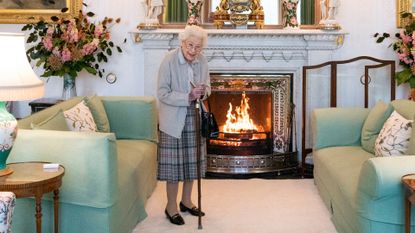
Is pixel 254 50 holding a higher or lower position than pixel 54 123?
higher

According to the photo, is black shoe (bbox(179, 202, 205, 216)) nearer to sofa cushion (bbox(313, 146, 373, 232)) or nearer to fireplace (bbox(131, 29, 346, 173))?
sofa cushion (bbox(313, 146, 373, 232))

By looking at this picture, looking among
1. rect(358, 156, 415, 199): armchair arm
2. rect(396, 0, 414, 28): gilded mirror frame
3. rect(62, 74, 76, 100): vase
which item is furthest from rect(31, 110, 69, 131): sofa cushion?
rect(396, 0, 414, 28): gilded mirror frame

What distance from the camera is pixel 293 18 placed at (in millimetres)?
5773

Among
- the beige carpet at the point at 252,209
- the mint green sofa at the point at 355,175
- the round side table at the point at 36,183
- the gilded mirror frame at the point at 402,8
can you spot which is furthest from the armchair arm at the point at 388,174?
the gilded mirror frame at the point at 402,8

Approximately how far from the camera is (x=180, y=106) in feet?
12.9

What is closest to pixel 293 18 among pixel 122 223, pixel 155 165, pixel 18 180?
pixel 155 165

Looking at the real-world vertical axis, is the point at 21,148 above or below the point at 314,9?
below

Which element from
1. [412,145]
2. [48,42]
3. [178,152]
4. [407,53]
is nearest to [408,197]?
[412,145]

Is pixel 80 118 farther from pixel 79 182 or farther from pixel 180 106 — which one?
pixel 79 182

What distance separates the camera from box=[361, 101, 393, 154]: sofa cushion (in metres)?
4.40

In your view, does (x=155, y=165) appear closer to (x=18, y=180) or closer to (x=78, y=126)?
(x=78, y=126)

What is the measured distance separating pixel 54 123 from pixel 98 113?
100 centimetres

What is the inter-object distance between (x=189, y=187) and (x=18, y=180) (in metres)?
1.61

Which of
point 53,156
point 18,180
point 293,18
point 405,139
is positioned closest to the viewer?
point 18,180
